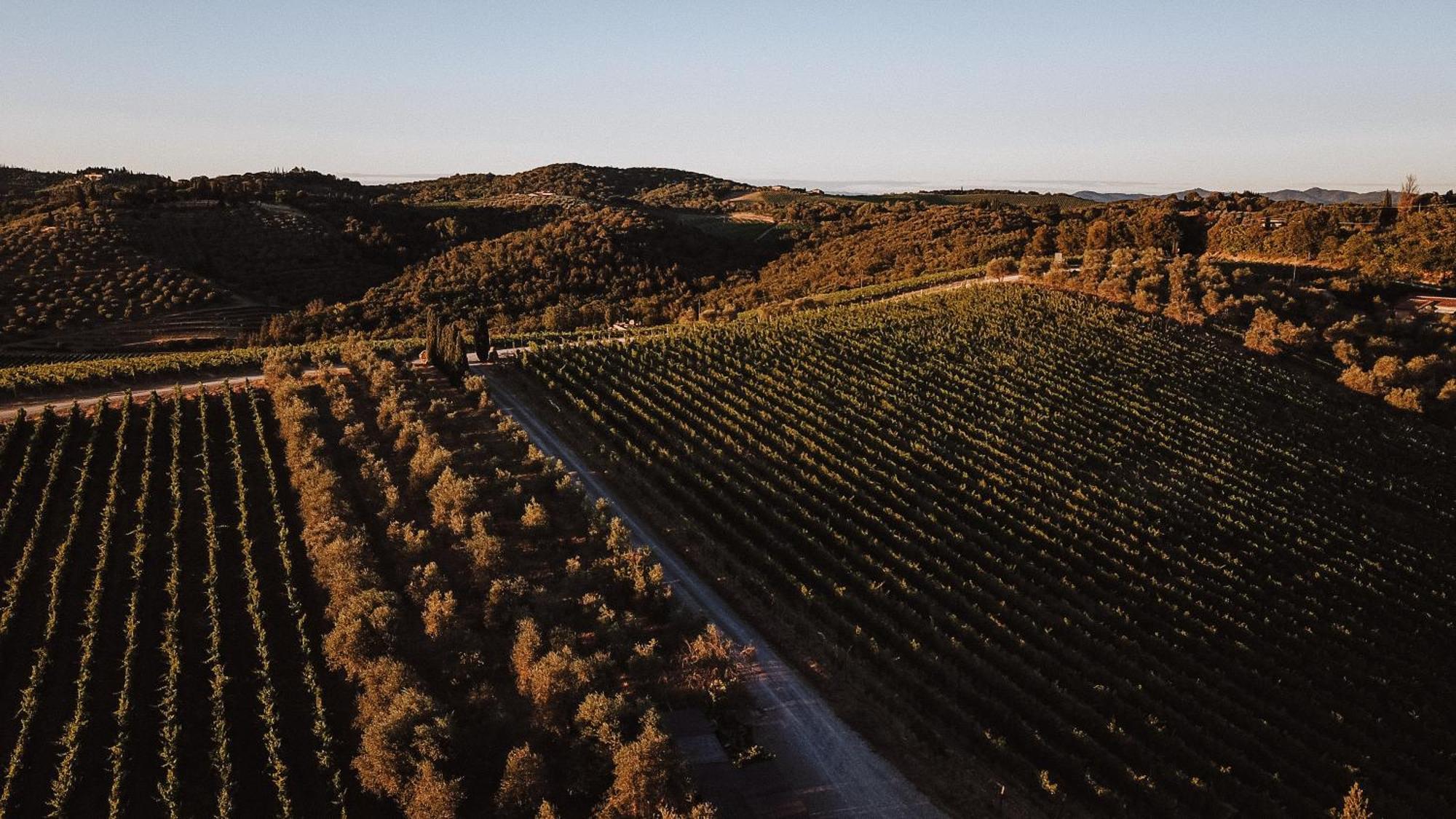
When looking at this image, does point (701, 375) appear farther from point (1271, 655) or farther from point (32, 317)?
point (32, 317)

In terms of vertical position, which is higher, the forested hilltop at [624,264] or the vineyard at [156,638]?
the forested hilltop at [624,264]

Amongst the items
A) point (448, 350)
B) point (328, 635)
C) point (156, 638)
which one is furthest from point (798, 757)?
point (448, 350)

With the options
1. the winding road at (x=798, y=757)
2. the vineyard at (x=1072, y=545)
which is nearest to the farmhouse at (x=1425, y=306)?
the vineyard at (x=1072, y=545)

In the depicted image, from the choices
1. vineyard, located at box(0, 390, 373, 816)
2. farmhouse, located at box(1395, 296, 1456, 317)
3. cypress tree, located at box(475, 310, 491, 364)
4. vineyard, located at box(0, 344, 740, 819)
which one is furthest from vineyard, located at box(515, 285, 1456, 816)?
farmhouse, located at box(1395, 296, 1456, 317)

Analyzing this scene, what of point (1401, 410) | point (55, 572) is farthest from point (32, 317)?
point (1401, 410)

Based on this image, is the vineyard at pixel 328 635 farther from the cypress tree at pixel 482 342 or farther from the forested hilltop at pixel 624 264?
the forested hilltop at pixel 624 264

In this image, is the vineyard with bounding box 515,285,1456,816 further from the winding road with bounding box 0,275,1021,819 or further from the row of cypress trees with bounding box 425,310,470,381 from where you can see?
the row of cypress trees with bounding box 425,310,470,381

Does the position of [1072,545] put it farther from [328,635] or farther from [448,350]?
[448,350]
